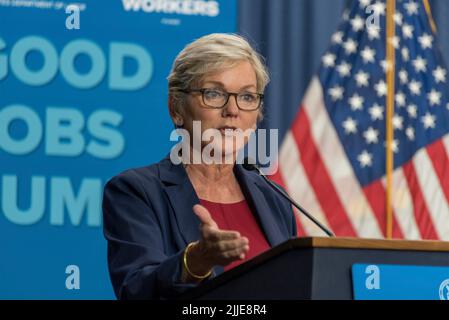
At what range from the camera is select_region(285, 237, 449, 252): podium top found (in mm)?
1588

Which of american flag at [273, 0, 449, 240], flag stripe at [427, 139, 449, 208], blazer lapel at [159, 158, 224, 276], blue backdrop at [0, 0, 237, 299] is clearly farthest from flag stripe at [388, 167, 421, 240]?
blazer lapel at [159, 158, 224, 276]

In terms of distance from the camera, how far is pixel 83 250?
4344mm

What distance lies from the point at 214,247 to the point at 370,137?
11.2 ft

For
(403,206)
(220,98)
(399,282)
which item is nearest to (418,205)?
(403,206)

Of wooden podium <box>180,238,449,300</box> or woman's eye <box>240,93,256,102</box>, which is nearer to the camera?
wooden podium <box>180,238,449,300</box>

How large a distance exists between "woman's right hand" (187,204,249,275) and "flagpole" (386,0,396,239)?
326 centimetres

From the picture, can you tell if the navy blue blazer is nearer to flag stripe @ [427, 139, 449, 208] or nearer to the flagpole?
the flagpole

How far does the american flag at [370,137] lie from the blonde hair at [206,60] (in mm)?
2455

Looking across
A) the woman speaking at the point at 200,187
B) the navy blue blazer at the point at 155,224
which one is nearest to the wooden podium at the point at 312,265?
the navy blue blazer at the point at 155,224

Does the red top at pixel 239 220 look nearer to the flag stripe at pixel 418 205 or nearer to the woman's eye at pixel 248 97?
the woman's eye at pixel 248 97

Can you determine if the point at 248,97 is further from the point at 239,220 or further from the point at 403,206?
the point at 403,206

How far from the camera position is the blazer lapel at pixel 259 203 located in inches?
91.1

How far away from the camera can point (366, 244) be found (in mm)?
1638
